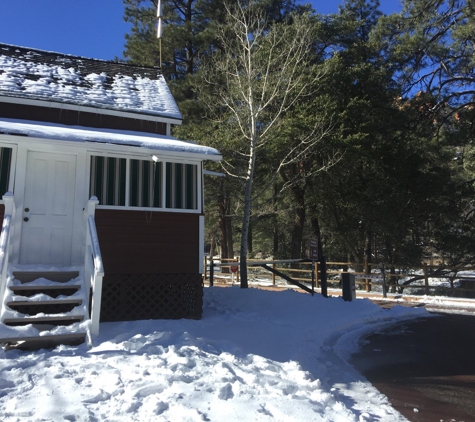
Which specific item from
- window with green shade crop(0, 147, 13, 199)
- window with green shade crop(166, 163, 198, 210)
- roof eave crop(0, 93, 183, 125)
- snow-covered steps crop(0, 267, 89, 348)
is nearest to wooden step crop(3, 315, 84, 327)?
snow-covered steps crop(0, 267, 89, 348)

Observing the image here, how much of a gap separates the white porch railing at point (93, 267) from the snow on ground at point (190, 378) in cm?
41

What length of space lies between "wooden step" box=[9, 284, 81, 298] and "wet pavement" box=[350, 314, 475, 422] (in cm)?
457

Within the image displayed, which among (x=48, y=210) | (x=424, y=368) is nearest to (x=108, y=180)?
(x=48, y=210)

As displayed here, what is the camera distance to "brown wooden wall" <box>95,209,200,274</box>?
7.98 meters

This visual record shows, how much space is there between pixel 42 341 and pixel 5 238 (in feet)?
5.35

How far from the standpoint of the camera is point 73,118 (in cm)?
938

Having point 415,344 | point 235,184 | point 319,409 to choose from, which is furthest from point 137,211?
point 235,184

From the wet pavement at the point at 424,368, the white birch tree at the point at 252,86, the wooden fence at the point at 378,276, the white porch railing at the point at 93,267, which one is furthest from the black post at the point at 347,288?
the white porch railing at the point at 93,267

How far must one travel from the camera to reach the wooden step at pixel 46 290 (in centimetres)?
671

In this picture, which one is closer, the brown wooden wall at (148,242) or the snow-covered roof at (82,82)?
the brown wooden wall at (148,242)

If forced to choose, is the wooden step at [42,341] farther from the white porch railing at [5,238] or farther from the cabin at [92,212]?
the white porch railing at [5,238]

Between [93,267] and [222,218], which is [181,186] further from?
[222,218]

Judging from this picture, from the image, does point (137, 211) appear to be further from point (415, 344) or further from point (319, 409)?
point (415, 344)

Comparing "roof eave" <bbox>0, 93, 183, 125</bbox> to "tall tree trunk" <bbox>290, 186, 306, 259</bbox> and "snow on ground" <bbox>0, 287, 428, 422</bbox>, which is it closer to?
"snow on ground" <bbox>0, 287, 428, 422</bbox>
